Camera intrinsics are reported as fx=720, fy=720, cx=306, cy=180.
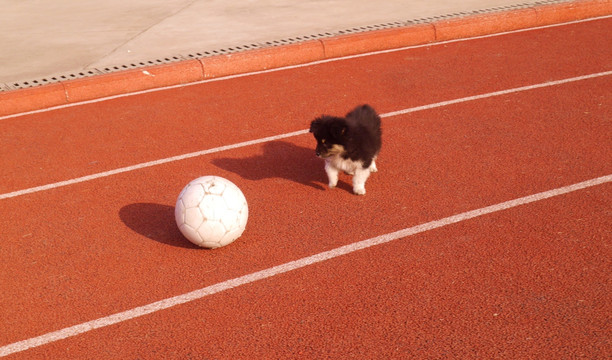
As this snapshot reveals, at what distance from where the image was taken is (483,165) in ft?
24.1

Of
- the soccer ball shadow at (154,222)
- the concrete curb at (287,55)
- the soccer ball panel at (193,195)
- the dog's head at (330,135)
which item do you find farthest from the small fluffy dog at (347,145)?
the concrete curb at (287,55)

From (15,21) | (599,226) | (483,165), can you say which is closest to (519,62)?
(483,165)

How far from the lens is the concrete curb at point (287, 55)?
9758 millimetres

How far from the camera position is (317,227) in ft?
20.7

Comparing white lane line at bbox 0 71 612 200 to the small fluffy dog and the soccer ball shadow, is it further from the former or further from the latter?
the small fluffy dog

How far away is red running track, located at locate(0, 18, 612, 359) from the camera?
15.9ft

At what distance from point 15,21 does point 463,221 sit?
1055 cm

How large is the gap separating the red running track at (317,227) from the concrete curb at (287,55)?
12.5 inches

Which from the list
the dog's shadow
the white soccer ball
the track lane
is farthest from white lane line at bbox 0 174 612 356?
the track lane

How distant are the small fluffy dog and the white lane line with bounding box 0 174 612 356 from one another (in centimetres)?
80

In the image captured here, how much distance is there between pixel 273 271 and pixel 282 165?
7.33 ft

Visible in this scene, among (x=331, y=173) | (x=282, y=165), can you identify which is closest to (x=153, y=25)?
(x=282, y=165)

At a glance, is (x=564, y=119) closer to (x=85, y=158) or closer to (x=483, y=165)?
(x=483, y=165)

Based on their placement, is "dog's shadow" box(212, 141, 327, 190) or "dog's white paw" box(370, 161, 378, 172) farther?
"dog's shadow" box(212, 141, 327, 190)
